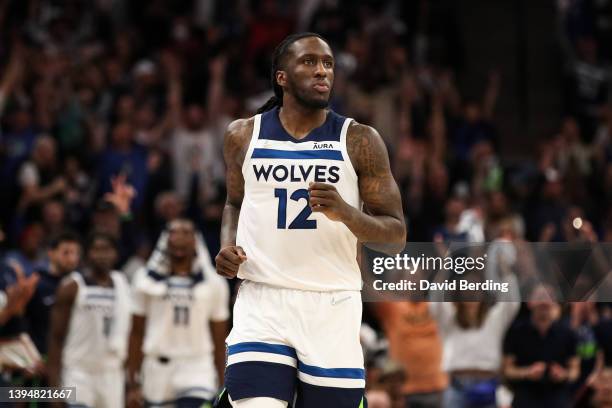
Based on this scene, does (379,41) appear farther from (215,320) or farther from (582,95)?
(215,320)

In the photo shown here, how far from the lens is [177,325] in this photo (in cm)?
1130

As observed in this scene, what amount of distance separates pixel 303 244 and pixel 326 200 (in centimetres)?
46

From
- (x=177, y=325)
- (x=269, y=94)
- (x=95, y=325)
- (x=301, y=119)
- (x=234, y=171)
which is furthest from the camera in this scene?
(x=269, y=94)

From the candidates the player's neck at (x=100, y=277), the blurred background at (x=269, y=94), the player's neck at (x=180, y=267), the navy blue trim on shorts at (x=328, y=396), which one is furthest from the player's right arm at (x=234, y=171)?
the blurred background at (x=269, y=94)

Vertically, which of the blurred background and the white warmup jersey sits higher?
the blurred background

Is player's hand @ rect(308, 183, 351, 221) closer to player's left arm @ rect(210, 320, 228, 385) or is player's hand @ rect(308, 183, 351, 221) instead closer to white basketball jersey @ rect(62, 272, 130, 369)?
player's left arm @ rect(210, 320, 228, 385)

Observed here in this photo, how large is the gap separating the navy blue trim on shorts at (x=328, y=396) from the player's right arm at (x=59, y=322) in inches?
206

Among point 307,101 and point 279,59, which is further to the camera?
point 279,59

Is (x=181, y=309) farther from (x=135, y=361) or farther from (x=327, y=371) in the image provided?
(x=327, y=371)

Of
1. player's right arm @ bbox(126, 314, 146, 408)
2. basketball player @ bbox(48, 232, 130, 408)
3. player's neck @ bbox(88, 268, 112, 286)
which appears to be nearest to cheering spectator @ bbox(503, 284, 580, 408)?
player's right arm @ bbox(126, 314, 146, 408)

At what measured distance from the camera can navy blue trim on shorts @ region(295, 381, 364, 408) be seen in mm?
6551

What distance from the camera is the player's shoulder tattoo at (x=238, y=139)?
22.7ft

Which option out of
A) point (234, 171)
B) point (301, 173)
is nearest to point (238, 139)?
point (234, 171)

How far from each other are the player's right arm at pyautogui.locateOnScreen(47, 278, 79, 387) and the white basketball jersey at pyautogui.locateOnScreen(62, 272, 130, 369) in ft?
0.27
